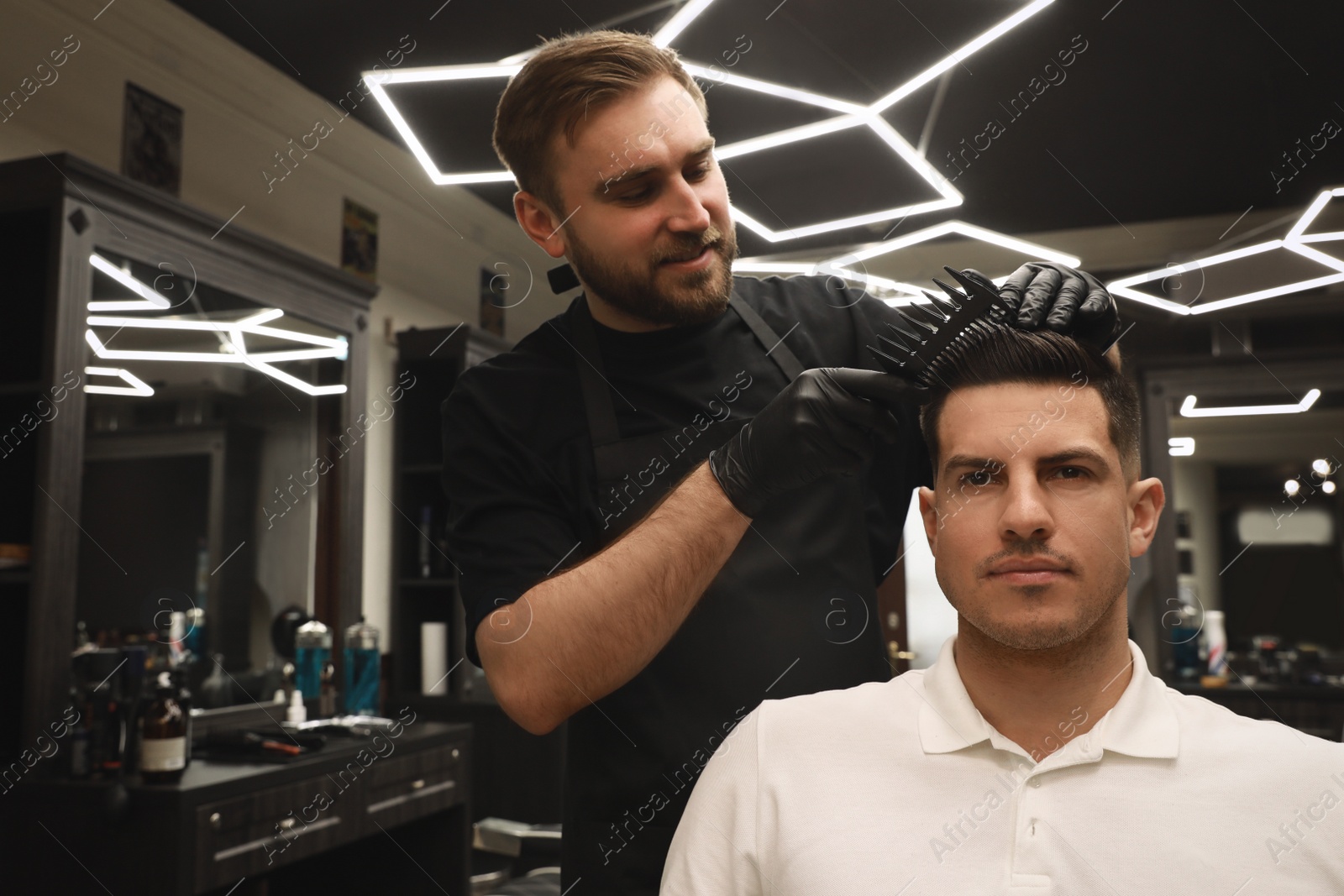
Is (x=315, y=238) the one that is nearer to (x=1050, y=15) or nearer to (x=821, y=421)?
(x=1050, y=15)

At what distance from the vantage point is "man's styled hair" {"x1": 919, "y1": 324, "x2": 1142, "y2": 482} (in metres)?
1.38

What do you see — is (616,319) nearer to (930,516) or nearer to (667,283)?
(667,283)

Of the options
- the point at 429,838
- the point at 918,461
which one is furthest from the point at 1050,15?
the point at 429,838

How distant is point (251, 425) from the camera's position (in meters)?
3.39

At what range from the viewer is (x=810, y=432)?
1.20m

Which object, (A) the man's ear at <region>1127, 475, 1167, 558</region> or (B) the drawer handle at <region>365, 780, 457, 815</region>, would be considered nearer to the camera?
(A) the man's ear at <region>1127, 475, 1167, 558</region>

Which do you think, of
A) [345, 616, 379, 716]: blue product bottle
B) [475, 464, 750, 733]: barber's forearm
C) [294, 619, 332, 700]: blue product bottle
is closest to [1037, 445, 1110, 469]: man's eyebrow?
[475, 464, 750, 733]: barber's forearm

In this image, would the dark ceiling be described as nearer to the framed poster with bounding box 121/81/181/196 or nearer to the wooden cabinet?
the framed poster with bounding box 121/81/181/196

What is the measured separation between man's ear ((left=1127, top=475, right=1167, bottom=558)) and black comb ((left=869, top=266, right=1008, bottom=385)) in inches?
11.3

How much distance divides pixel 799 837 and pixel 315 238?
3.73m

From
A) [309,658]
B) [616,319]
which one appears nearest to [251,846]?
[309,658]

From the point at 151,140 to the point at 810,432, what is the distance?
3.07 m

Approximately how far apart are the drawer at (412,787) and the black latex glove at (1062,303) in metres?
2.61

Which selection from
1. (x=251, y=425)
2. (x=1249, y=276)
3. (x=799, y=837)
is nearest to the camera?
(x=799, y=837)
